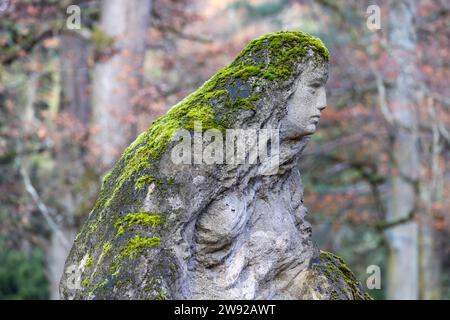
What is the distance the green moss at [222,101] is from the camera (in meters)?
4.16

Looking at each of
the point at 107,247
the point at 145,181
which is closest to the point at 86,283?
the point at 107,247

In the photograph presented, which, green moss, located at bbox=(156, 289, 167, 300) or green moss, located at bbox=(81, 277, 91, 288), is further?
green moss, located at bbox=(81, 277, 91, 288)

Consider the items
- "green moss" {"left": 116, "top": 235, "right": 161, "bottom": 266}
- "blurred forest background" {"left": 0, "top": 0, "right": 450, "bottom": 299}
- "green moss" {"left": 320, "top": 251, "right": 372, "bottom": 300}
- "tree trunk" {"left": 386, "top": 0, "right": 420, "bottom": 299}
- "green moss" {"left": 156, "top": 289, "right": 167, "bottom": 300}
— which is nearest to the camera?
"green moss" {"left": 156, "top": 289, "right": 167, "bottom": 300}

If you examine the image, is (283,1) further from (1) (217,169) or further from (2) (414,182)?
(1) (217,169)

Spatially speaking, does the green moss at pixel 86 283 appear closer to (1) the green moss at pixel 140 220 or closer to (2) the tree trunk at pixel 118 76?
(1) the green moss at pixel 140 220

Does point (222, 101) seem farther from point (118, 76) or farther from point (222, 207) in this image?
point (118, 76)

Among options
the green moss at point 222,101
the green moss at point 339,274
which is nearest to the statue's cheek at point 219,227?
the green moss at point 222,101

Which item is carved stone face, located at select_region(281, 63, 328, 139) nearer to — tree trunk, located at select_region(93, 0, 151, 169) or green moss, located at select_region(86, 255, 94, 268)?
green moss, located at select_region(86, 255, 94, 268)

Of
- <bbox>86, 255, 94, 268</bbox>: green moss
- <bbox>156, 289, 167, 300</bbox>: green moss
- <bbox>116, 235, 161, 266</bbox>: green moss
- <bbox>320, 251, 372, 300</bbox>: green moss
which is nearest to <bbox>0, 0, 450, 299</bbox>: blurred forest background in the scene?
<bbox>320, 251, 372, 300</bbox>: green moss

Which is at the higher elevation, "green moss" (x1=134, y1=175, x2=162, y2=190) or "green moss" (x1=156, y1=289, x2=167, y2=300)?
"green moss" (x1=134, y1=175, x2=162, y2=190)

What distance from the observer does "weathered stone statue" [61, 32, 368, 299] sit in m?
3.91

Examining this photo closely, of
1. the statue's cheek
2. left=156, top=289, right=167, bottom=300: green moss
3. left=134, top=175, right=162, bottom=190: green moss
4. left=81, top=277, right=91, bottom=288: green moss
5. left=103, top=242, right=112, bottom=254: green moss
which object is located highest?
left=134, top=175, right=162, bottom=190: green moss

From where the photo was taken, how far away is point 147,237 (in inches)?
153

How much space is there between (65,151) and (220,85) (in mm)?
8822
